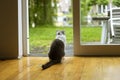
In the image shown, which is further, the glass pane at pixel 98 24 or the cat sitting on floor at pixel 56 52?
the glass pane at pixel 98 24

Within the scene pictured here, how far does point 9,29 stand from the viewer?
393 cm

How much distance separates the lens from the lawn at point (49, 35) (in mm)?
4109

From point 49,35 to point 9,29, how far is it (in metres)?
0.67

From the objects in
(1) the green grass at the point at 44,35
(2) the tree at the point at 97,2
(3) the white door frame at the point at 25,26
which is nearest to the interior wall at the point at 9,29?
(3) the white door frame at the point at 25,26

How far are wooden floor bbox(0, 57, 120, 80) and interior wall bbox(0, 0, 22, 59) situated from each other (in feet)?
0.78

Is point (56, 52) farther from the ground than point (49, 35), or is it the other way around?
point (49, 35)

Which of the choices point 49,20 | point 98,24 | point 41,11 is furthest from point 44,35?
point 98,24

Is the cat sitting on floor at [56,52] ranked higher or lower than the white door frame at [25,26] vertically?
lower

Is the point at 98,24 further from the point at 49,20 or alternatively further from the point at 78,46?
the point at 49,20

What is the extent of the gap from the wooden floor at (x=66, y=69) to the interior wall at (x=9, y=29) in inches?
9.3

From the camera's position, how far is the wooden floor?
9.20 feet

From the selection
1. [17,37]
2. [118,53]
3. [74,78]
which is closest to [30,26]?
Answer: [17,37]

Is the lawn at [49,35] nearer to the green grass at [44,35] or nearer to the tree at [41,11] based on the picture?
the green grass at [44,35]

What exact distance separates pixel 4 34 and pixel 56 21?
33.9 inches
